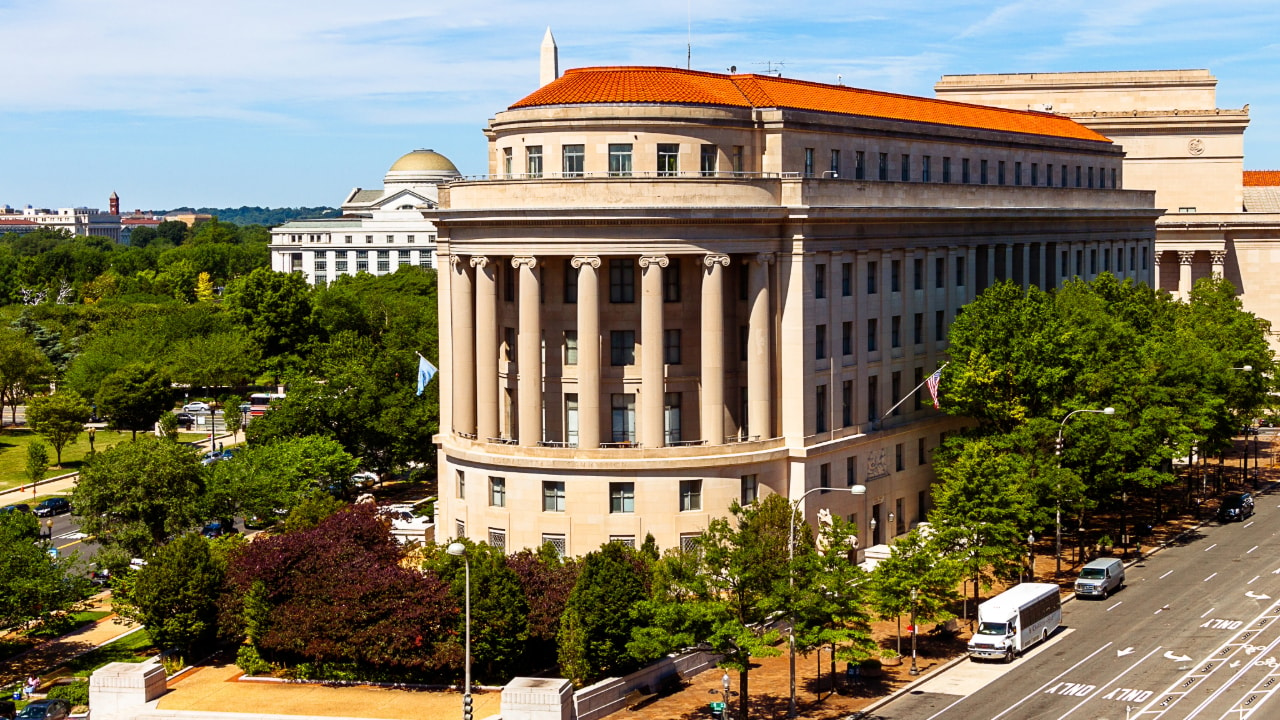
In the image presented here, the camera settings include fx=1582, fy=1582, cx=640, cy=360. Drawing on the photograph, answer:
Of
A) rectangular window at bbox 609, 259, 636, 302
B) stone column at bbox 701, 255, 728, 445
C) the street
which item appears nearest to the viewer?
the street

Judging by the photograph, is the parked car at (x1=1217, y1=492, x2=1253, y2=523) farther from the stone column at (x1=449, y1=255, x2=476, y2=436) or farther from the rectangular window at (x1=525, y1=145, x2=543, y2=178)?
the rectangular window at (x1=525, y1=145, x2=543, y2=178)

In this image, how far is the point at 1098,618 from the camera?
7988cm

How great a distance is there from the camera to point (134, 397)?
154 meters

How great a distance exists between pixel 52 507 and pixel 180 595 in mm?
53368

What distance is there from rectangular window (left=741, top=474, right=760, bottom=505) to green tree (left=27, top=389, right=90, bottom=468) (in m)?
81.2

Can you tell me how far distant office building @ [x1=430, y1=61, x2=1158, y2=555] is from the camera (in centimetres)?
8325

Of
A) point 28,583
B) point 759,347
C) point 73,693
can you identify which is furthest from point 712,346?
point 28,583

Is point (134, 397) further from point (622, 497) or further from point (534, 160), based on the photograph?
point (622, 497)

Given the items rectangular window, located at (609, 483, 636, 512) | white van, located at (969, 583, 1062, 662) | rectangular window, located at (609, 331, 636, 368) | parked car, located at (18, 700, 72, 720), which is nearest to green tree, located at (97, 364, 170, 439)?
rectangular window, located at (609, 331, 636, 368)

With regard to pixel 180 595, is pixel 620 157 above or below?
above

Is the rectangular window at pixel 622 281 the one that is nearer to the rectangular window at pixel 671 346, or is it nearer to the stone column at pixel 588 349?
the stone column at pixel 588 349

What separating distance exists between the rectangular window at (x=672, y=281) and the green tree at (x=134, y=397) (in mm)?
82578

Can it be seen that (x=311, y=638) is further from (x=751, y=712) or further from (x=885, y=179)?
(x=885, y=179)

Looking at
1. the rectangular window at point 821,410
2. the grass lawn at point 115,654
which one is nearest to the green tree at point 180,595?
the grass lawn at point 115,654
